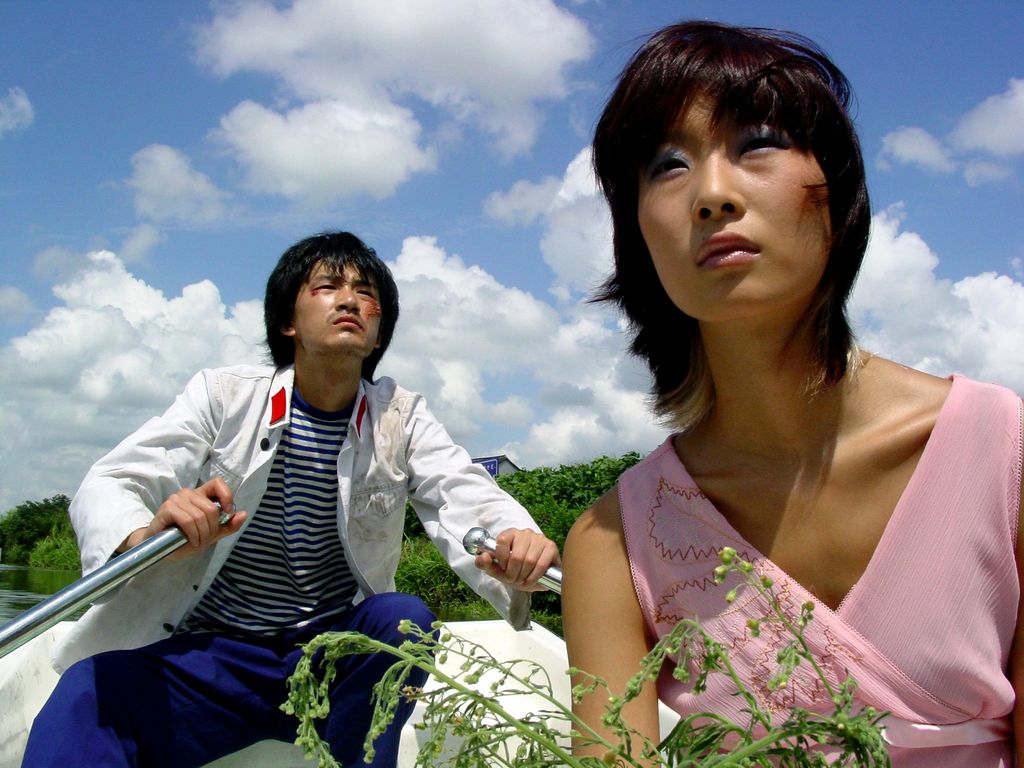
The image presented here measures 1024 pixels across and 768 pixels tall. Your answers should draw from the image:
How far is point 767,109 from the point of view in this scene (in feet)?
4.25

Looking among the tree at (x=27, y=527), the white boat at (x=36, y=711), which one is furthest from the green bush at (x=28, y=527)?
the white boat at (x=36, y=711)

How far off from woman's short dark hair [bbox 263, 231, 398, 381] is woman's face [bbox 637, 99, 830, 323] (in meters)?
2.26

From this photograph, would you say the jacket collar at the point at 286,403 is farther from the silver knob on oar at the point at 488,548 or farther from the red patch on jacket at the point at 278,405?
the silver knob on oar at the point at 488,548

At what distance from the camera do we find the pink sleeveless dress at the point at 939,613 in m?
1.17

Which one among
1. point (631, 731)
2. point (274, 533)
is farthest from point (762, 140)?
point (274, 533)

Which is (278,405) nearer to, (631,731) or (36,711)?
(36,711)

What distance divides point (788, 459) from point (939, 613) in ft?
1.00

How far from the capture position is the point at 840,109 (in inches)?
53.8

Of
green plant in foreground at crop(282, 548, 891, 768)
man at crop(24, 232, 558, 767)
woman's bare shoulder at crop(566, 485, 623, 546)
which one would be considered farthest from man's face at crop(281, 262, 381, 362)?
green plant in foreground at crop(282, 548, 891, 768)

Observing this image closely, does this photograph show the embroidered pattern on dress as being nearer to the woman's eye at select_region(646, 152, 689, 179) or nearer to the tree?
the woman's eye at select_region(646, 152, 689, 179)

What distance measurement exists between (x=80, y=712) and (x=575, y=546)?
1.42 metres

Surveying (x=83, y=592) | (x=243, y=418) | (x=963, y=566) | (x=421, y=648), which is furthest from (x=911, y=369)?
(x=243, y=418)

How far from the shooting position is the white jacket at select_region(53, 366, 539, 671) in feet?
8.86

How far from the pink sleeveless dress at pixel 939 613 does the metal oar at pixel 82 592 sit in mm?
1434
